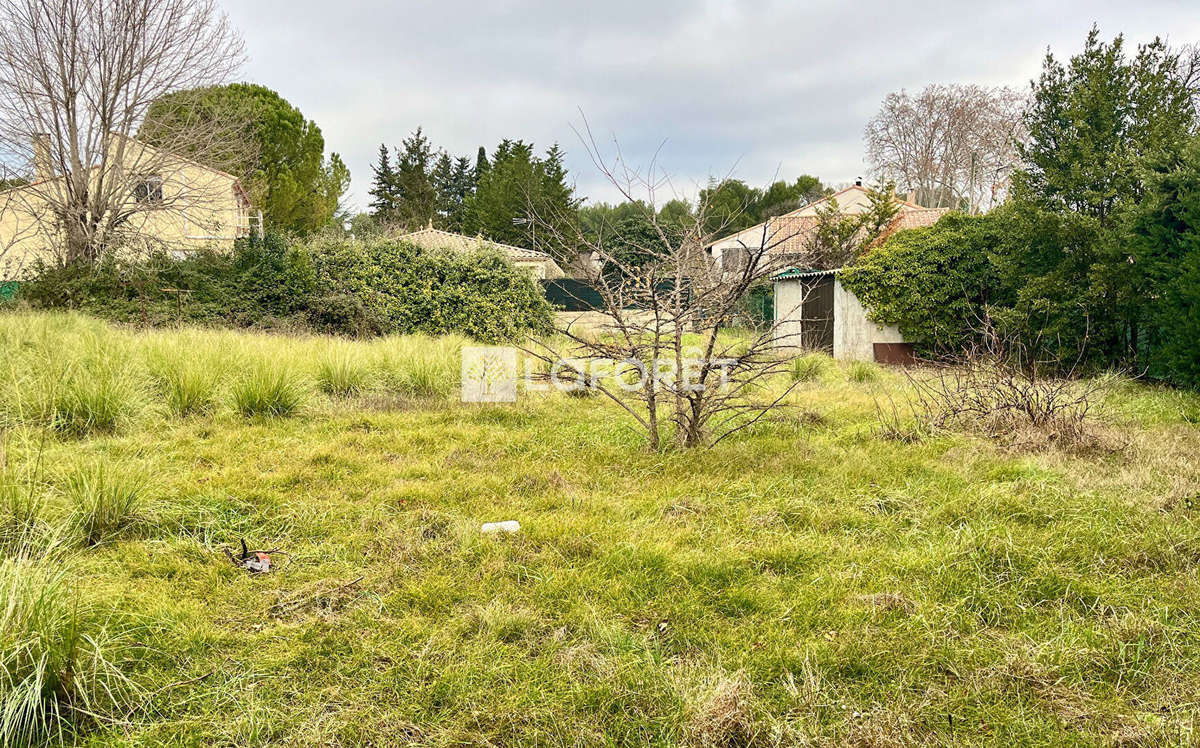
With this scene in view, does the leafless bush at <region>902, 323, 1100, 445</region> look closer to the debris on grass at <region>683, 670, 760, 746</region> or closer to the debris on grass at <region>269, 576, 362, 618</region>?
the debris on grass at <region>683, 670, 760, 746</region>

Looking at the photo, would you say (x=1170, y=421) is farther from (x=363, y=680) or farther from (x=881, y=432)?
(x=363, y=680)

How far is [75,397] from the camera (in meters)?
4.61

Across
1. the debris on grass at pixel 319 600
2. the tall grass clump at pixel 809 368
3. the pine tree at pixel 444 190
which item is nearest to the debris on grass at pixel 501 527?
the debris on grass at pixel 319 600

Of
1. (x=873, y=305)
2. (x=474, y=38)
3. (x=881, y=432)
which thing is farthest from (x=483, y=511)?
(x=873, y=305)

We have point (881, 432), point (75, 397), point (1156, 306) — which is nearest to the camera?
point (75, 397)

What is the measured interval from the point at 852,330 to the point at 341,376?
10.3 m

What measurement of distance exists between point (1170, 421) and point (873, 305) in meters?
7.10

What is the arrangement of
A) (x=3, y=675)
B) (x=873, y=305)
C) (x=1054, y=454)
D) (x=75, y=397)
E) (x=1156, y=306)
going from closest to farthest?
(x=3, y=675)
(x=1054, y=454)
(x=75, y=397)
(x=1156, y=306)
(x=873, y=305)

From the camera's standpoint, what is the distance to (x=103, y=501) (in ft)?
9.54

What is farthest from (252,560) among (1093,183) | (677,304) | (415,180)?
(415,180)

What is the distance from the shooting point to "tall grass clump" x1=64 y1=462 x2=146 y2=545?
2844mm

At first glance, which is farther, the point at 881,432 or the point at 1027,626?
the point at 881,432

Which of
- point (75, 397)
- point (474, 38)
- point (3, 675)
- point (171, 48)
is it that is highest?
point (171, 48)

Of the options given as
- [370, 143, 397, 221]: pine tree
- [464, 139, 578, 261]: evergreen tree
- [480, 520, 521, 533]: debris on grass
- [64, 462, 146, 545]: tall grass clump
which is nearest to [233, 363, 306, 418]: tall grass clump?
[64, 462, 146, 545]: tall grass clump
